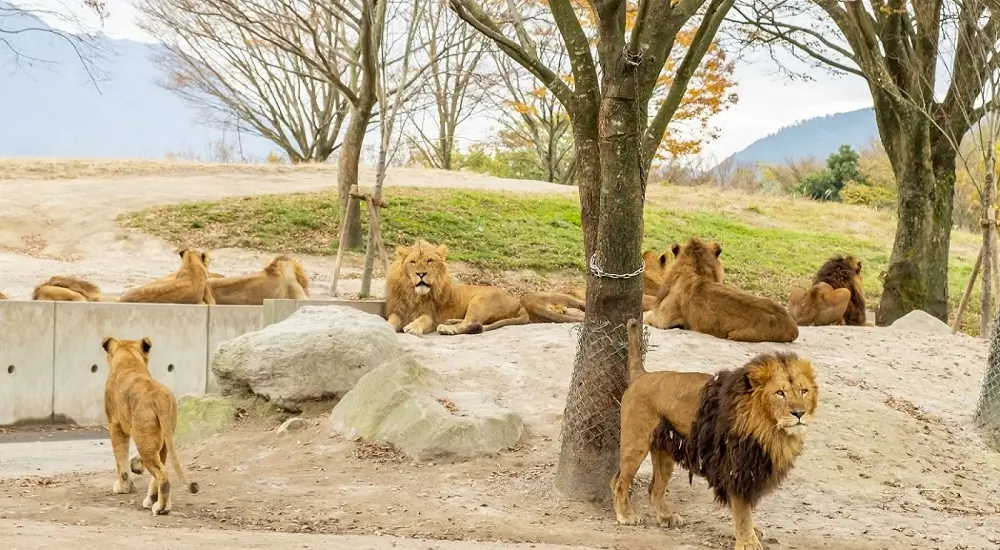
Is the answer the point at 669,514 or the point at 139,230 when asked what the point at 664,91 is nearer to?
the point at 139,230

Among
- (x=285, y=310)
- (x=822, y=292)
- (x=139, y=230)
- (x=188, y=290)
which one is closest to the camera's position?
(x=285, y=310)

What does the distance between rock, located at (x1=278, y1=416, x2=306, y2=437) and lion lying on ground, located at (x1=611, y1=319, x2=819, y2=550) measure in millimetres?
4074

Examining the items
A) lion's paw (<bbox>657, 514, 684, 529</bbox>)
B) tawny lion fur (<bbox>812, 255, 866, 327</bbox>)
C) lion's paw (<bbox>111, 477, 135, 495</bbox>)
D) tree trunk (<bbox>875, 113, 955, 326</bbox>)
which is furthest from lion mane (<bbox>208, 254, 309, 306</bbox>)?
tree trunk (<bbox>875, 113, 955, 326</bbox>)

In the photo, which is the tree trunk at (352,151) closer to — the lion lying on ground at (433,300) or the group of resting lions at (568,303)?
the group of resting lions at (568,303)

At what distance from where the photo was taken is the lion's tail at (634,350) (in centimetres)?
779

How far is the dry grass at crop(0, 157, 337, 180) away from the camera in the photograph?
30.4m

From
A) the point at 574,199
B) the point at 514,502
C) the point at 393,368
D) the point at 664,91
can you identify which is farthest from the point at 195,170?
the point at 514,502

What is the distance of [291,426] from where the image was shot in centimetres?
1018

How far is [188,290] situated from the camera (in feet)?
43.8

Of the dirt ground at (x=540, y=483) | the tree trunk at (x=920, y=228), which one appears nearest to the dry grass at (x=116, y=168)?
the tree trunk at (x=920, y=228)

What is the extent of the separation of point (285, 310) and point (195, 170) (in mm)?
22333

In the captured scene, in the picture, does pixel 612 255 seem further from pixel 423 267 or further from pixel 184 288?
pixel 184 288

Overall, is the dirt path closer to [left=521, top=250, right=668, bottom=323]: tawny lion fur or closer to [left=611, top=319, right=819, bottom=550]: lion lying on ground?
[left=521, top=250, right=668, bottom=323]: tawny lion fur

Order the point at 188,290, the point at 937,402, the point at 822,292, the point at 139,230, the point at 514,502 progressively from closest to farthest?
1. the point at 514,502
2. the point at 937,402
3. the point at 188,290
4. the point at 822,292
5. the point at 139,230
